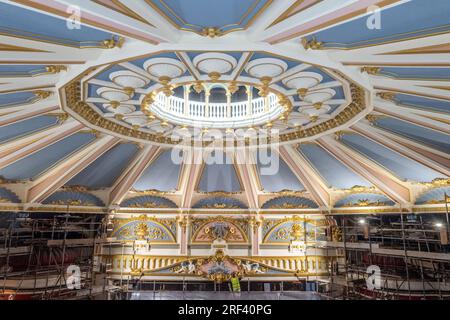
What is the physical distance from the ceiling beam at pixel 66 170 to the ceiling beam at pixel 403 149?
A: 814cm

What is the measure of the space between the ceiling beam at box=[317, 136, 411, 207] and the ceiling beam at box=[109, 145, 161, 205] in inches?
254

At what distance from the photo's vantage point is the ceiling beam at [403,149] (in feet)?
31.6

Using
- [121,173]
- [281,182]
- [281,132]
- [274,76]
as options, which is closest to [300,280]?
[281,182]

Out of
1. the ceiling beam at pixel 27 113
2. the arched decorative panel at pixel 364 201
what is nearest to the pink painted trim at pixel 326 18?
the ceiling beam at pixel 27 113

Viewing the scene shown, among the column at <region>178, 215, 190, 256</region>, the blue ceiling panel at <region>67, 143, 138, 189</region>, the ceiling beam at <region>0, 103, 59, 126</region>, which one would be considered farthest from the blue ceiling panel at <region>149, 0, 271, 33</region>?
the column at <region>178, 215, 190, 256</region>

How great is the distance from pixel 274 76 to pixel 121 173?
9.12 meters

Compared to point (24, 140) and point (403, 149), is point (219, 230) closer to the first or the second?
point (403, 149)

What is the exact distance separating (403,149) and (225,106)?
5.89 m

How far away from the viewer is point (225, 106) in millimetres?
11445

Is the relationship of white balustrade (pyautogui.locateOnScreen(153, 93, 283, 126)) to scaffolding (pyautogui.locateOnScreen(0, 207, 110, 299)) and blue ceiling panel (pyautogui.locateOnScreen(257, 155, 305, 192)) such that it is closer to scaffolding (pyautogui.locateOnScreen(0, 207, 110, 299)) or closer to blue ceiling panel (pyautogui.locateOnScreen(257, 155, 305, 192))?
Result: blue ceiling panel (pyautogui.locateOnScreen(257, 155, 305, 192))

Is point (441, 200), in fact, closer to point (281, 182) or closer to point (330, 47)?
point (281, 182)

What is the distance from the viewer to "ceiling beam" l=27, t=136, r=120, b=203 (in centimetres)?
1140

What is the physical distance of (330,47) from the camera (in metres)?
5.62

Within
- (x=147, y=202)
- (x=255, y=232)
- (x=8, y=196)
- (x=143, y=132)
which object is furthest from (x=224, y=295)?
(x=8, y=196)
